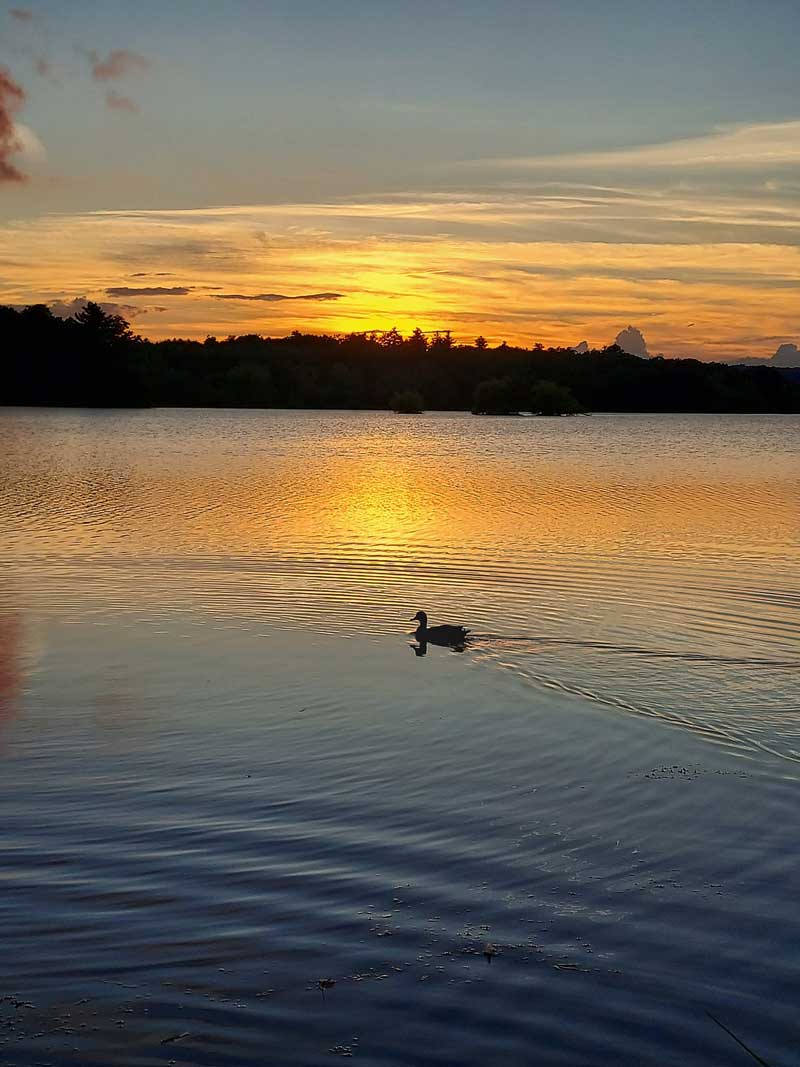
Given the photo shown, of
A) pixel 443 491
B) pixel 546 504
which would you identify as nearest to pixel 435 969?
pixel 546 504

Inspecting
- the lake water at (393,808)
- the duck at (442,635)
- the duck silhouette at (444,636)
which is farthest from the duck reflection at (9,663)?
the duck at (442,635)

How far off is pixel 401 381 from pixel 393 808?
17788cm

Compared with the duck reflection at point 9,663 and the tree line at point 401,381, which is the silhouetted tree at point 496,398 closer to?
the tree line at point 401,381

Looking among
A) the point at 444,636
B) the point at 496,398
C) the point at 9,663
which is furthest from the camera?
the point at 496,398

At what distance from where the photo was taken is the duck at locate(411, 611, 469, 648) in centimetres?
1525

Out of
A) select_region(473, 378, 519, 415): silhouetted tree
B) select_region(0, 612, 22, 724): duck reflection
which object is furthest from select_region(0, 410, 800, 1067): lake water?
select_region(473, 378, 519, 415): silhouetted tree

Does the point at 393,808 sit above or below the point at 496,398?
below

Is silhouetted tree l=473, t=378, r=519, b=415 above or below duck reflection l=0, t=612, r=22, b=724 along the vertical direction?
above

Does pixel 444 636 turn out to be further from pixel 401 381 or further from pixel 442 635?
pixel 401 381

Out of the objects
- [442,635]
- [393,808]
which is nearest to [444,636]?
[442,635]

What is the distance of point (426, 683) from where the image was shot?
13.6m

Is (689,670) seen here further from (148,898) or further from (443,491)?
(443,491)

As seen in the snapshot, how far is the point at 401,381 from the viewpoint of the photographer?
185125 millimetres

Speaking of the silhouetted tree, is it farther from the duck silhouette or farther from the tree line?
Answer: the duck silhouette
